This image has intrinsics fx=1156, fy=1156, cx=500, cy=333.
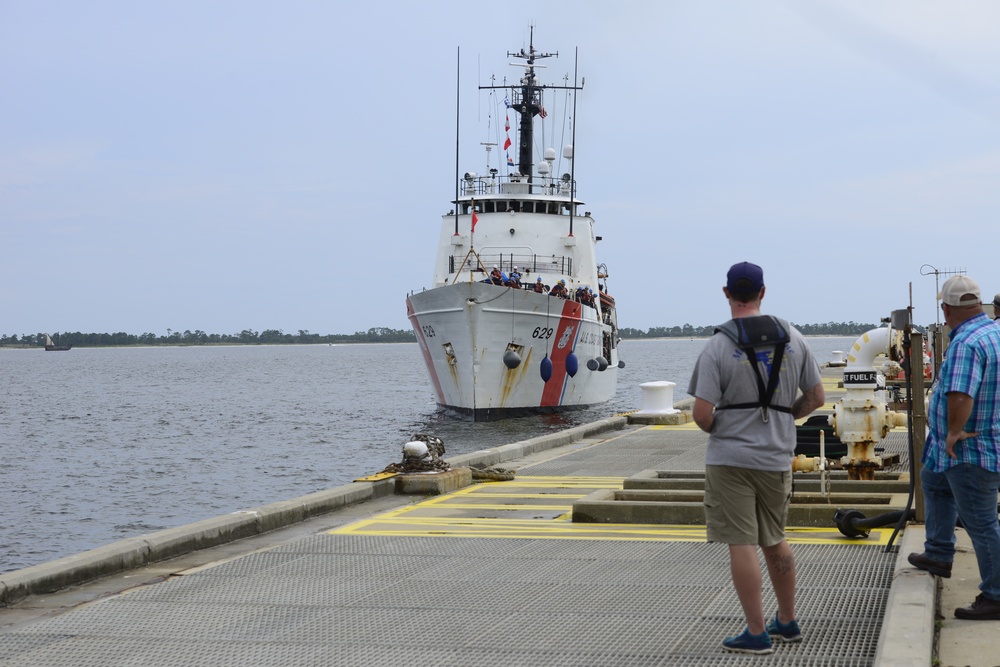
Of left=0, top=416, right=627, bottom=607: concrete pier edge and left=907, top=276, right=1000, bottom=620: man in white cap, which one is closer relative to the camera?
left=907, top=276, right=1000, bottom=620: man in white cap

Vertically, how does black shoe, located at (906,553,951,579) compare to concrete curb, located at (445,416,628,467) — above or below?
above

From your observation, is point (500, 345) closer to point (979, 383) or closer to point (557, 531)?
point (557, 531)

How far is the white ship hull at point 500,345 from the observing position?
33.8 metres

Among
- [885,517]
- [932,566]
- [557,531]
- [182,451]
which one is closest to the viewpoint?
[932,566]

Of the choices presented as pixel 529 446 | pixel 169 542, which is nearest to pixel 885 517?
pixel 169 542

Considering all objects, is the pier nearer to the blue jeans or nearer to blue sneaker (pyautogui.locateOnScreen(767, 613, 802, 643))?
blue sneaker (pyautogui.locateOnScreen(767, 613, 802, 643))

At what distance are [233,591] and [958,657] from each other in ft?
13.4

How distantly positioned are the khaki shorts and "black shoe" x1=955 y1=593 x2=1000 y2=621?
40.1 inches

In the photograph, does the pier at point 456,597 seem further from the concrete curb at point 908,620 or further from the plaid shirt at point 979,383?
the plaid shirt at point 979,383

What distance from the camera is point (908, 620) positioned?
5.13 m

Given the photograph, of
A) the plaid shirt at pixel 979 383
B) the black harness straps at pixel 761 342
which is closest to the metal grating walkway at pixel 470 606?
the plaid shirt at pixel 979 383

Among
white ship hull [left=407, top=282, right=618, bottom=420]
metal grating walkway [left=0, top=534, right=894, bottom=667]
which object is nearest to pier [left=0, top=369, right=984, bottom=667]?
metal grating walkway [left=0, top=534, right=894, bottom=667]

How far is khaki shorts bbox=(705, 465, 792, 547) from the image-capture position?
202 inches

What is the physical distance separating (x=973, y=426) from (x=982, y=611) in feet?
2.83
